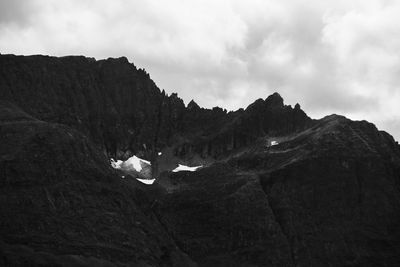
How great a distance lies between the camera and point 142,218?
19962cm

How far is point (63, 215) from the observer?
183 metres

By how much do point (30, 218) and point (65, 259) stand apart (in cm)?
1316

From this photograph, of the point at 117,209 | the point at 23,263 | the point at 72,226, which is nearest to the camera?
the point at 23,263

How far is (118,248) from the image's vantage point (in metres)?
183

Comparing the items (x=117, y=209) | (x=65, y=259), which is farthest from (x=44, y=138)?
(x=65, y=259)

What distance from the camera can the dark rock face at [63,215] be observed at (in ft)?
571

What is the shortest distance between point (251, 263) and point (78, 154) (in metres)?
47.5

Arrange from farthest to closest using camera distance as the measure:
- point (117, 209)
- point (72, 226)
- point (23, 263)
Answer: point (117, 209)
point (72, 226)
point (23, 263)

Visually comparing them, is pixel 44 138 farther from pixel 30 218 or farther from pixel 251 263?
pixel 251 263

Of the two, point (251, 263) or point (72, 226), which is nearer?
point (72, 226)

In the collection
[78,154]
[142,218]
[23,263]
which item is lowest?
[23,263]

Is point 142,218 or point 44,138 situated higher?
point 44,138

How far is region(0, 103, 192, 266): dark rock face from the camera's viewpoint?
6850 inches

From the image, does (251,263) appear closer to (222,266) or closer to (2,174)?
(222,266)
